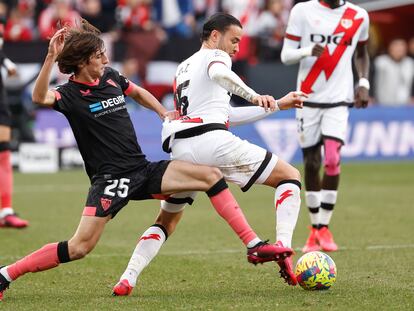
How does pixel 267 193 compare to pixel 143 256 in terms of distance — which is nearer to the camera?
pixel 143 256

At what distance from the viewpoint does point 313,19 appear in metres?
10.2

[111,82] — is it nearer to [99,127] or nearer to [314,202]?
[99,127]

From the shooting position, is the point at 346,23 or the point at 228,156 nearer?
the point at 228,156

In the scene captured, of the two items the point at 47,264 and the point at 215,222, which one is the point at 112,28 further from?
the point at 47,264

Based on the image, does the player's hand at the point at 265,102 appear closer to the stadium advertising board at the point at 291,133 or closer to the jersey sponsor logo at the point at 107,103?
the jersey sponsor logo at the point at 107,103

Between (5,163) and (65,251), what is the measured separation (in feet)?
16.8

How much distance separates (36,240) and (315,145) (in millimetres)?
3135

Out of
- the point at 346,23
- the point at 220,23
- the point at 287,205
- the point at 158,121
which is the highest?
the point at 220,23

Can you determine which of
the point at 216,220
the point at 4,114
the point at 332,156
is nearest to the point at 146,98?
the point at 332,156

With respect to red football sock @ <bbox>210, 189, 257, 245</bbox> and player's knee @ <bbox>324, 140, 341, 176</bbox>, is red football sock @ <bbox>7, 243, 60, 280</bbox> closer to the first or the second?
red football sock @ <bbox>210, 189, 257, 245</bbox>

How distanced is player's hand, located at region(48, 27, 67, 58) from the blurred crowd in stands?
511 inches

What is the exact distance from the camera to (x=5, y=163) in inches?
472

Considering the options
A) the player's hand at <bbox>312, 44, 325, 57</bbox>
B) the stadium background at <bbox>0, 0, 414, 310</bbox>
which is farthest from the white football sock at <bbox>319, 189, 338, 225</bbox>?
the player's hand at <bbox>312, 44, 325, 57</bbox>

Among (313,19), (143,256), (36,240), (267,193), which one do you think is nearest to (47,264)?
(143,256)
